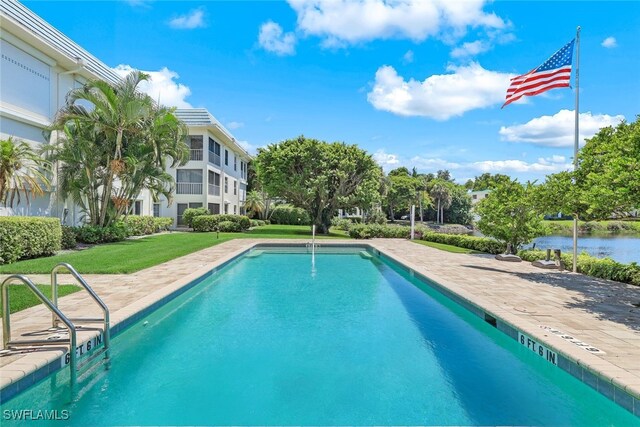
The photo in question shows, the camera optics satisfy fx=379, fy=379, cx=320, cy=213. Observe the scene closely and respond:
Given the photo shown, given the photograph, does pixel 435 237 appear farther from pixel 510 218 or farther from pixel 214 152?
pixel 214 152

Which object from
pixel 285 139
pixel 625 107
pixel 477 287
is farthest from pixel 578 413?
pixel 285 139

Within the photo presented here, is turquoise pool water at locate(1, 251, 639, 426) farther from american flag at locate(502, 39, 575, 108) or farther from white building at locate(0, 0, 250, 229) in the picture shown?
white building at locate(0, 0, 250, 229)

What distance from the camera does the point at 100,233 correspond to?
55.7 feet

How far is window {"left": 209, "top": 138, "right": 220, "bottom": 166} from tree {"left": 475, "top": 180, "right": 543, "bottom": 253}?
70.0 feet

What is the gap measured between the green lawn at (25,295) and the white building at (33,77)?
8279 millimetres

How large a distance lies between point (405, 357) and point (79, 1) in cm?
1668

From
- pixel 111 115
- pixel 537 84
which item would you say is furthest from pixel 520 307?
pixel 111 115

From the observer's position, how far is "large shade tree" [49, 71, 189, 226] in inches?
619

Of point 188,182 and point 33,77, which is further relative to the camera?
point 188,182

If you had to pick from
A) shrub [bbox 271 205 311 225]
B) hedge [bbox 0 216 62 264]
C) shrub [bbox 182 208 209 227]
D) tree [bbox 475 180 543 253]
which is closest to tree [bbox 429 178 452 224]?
shrub [bbox 271 205 311 225]

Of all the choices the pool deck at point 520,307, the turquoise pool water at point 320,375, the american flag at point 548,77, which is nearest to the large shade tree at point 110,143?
the pool deck at point 520,307

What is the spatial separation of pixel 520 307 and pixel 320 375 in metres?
4.21

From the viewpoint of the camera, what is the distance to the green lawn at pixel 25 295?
6.30 metres

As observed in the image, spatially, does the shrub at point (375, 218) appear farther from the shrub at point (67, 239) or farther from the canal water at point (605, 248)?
the shrub at point (67, 239)
